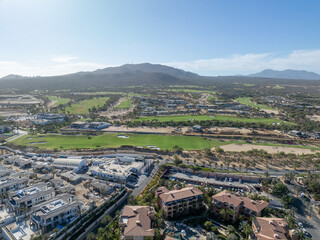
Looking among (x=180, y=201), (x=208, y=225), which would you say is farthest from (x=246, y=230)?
(x=180, y=201)

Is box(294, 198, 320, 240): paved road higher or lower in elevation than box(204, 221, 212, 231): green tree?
lower

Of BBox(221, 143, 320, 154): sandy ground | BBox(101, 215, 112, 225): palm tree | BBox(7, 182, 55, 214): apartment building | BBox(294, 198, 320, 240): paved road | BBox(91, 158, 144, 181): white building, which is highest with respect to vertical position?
BBox(7, 182, 55, 214): apartment building

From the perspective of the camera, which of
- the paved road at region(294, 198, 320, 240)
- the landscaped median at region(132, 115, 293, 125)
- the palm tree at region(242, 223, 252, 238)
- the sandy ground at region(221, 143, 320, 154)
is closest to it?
the palm tree at region(242, 223, 252, 238)

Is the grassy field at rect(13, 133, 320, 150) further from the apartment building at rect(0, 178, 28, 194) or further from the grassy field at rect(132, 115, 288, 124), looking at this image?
the grassy field at rect(132, 115, 288, 124)

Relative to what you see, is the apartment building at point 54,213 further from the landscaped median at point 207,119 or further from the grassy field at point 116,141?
the landscaped median at point 207,119

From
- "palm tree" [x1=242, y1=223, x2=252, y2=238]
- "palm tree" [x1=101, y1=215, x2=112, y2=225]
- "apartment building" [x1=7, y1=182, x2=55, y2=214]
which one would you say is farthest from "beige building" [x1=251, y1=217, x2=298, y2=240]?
"apartment building" [x1=7, y1=182, x2=55, y2=214]

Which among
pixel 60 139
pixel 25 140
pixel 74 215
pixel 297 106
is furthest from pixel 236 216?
pixel 297 106

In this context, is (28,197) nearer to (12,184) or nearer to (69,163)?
(12,184)
